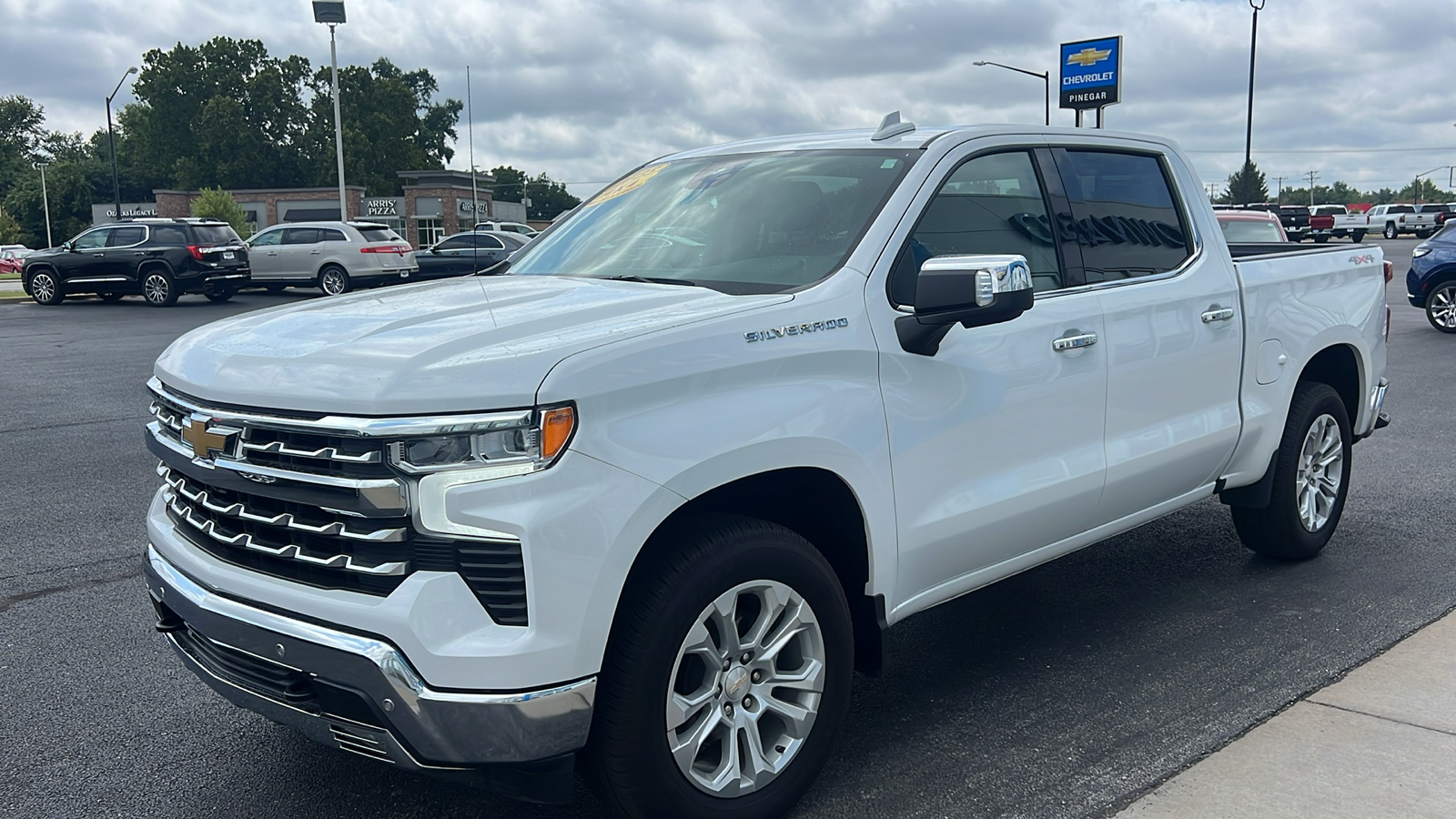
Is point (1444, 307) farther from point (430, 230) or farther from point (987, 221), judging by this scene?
point (430, 230)

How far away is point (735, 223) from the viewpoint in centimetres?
386

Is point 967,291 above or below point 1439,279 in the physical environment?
above

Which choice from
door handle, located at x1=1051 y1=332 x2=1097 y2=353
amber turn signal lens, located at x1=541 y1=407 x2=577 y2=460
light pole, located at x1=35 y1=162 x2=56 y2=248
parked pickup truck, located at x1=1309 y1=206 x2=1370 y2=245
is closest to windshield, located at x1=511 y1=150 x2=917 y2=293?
door handle, located at x1=1051 y1=332 x2=1097 y2=353

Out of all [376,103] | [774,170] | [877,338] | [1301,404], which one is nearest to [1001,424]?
[877,338]

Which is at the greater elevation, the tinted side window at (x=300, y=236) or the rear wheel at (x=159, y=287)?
the tinted side window at (x=300, y=236)

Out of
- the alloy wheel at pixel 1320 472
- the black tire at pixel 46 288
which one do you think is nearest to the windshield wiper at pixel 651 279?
the alloy wheel at pixel 1320 472

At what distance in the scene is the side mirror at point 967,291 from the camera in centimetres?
315

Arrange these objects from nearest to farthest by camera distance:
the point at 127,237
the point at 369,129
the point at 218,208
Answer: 1. the point at 127,237
2. the point at 218,208
3. the point at 369,129

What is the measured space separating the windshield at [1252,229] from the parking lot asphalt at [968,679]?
7.79 metres

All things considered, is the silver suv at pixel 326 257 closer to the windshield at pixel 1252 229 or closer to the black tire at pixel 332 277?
the black tire at pixel 332 277

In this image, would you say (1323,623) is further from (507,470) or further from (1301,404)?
(507,470)

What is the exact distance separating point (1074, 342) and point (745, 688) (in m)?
1.69

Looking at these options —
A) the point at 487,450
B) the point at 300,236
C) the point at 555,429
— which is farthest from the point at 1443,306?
the point at 300,236

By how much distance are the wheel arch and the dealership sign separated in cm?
4656
